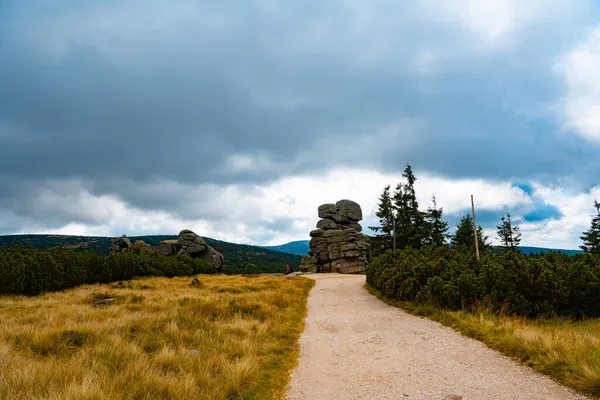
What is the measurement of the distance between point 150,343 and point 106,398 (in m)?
3.46

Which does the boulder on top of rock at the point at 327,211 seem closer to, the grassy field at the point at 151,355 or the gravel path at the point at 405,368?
the grassy field at the point at 151,355

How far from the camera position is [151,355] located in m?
6.80

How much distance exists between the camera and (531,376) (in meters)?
5.96

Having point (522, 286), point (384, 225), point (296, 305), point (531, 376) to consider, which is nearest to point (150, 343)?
point (531, 376)

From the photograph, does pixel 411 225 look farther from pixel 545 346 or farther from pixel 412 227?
pixel 545 346

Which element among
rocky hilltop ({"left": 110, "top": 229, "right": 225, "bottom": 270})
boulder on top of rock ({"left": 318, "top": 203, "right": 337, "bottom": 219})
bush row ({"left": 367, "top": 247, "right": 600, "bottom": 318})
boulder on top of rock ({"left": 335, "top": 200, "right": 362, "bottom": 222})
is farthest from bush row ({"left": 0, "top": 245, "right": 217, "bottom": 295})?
boulder on top of rock ({"left": 335, "top": 200, "right": 362, "bottom": 222})

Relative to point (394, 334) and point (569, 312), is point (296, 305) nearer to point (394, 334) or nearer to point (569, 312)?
point (394, 334)

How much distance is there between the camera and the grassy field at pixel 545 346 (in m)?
5.41

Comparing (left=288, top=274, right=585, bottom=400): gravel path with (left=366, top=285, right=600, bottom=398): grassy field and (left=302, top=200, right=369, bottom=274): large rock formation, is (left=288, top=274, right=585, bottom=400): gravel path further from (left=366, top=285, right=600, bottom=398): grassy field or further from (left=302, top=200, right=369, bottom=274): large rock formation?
(left=302, top=200, right=369, bottom=274): large rock formation

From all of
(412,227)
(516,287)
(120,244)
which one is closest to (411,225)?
(412,227)

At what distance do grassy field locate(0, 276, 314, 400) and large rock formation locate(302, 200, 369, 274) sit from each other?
32757mm

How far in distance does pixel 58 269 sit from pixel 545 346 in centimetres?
2529

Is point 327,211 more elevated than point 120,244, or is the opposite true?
point 327,211

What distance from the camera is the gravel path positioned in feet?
18.0
